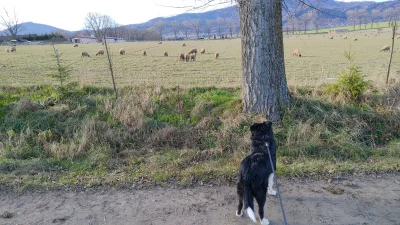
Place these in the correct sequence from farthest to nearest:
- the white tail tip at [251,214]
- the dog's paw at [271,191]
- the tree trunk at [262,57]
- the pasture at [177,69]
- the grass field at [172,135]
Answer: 1. the pasture at [177,69]
2. the tree trunk at [262,57]
3. the grass field at [172,135]
4. the dog's paw at [271,191]
5. the white tail tip at [251,214]

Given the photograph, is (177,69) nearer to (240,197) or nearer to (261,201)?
(240,197)

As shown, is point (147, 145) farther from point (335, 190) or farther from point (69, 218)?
point (335, 190)

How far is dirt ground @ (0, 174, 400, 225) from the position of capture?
Answer: 3.74 meters

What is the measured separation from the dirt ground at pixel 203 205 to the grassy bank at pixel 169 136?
331 millimetres

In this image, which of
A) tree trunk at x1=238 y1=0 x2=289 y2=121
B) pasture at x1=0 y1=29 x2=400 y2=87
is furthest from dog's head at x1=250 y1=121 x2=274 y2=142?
pasture at x1=0 y1=29 x2=400 y2=87

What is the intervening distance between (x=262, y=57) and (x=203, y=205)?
397 cm

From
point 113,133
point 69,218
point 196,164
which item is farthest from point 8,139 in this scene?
point 196,164

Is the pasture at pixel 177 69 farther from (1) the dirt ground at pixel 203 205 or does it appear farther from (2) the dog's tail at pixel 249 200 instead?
(2) the dog's tail at pixel 249 200

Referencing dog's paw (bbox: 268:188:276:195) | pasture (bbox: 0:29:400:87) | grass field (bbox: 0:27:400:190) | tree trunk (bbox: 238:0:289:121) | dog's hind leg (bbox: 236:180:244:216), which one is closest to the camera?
dog's hind leg (bbox: 236:180:244:216)

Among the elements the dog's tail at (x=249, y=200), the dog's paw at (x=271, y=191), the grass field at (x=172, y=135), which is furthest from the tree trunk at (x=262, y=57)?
the dog's tail at (x=249, y=200)

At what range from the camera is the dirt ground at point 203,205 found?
12.3 feet

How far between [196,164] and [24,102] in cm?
571

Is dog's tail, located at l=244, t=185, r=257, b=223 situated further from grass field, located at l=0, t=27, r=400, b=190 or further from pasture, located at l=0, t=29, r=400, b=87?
pasture, located at l=0, t=29, r=400, b=87

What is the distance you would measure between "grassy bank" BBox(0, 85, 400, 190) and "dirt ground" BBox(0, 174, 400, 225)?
33cm
